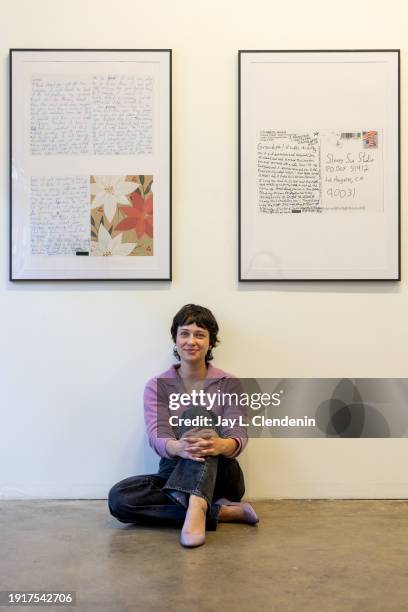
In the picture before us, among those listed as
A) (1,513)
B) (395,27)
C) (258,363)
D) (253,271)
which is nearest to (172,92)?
(253,271)

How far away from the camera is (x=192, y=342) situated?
2.09 metres

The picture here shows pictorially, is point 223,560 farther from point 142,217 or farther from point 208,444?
point 142,217

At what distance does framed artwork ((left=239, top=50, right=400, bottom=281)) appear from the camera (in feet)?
7.38

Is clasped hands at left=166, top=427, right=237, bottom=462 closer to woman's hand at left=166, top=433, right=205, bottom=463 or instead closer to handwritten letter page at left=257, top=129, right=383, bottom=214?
woman's hand at left=166, top=433, right=205, bottom=463

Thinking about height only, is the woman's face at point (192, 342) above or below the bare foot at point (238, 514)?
above

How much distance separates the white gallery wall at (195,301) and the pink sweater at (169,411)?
11 cm

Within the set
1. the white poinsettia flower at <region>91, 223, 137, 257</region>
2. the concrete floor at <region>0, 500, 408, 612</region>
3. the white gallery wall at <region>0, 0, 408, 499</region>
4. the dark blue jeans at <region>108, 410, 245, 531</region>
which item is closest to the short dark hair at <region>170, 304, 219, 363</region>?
the white gallery wall at <region>0, 0, 408, 499</region>

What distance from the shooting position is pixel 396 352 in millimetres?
2281

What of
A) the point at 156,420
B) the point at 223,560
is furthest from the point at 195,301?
the point at 223,560

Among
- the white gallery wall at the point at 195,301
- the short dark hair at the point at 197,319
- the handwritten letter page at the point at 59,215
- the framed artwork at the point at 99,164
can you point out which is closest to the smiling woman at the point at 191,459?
the short dark hair at the point at 197,319

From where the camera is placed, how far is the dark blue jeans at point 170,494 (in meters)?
1.91

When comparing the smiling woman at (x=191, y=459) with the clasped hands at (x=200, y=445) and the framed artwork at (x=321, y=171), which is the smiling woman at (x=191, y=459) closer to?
the clasped hands at (x=200, y=445)

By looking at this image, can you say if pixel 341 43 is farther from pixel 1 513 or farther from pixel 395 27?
pixel 1 513

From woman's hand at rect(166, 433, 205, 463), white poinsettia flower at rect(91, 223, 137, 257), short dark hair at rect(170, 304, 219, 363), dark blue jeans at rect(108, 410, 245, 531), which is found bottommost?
dark blue jeans at rect(108, 410, 245, 531)
